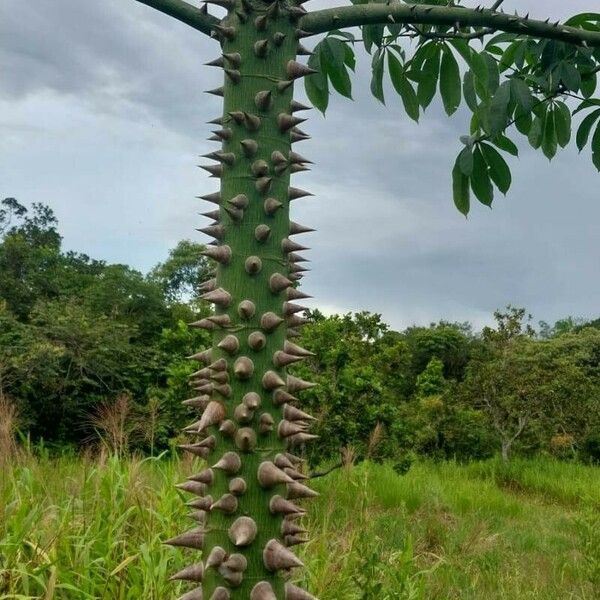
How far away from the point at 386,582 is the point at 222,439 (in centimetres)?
437

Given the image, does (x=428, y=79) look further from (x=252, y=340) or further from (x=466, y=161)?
(x=252, y=340)

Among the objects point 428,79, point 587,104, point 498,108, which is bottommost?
point 498,108

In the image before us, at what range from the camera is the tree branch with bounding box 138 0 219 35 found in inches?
60.3

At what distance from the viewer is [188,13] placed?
5.09 ft

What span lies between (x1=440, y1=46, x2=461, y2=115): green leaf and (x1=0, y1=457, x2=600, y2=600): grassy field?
198 centimetres

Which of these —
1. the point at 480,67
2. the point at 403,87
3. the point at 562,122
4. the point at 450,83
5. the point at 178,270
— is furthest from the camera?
the point at 178,270

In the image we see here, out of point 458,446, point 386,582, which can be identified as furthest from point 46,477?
point 458,446

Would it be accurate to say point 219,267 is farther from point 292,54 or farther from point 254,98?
point 292,54

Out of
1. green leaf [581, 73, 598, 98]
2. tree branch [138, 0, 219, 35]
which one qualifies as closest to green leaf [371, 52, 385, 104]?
green leaf [581, 73, 598, 98]

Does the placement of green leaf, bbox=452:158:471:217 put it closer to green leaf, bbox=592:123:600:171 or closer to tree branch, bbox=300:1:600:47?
green leaf, bbox=592:123:600:171

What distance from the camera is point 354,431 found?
973 centimetres

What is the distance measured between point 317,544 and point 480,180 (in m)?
3.92

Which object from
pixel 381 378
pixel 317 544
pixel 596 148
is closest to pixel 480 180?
pixel 596 148

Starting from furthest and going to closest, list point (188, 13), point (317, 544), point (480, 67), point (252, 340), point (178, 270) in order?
point (178, 270)
point (317, 544)
point (480, 67)
point (188, 13)
point (252, 340)
